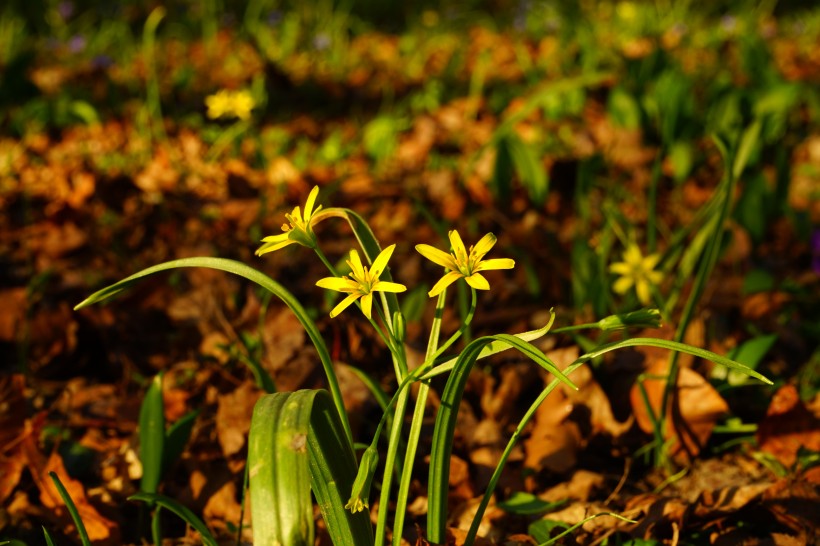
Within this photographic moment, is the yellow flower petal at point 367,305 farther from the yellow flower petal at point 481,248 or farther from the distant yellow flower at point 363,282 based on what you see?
the yellow flower petal at point 481,248

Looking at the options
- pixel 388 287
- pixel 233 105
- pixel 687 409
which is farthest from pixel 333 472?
pixel 233 105

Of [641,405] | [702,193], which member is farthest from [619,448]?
[702,193]

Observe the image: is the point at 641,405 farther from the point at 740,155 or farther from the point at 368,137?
the point at 368,137

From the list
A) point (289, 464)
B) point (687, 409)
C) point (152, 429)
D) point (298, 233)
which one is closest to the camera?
point (289, 464)

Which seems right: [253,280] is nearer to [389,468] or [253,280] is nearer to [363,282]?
[363,282]

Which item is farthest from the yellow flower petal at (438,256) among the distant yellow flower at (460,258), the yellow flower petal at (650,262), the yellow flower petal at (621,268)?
the yellow flower petal at (650,262)

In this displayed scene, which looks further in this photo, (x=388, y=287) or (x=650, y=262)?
(x=650, y=262)
